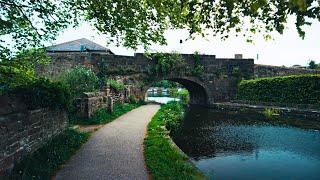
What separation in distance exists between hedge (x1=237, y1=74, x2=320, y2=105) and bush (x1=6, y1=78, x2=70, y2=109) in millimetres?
15214

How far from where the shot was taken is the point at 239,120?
1906 centimetres

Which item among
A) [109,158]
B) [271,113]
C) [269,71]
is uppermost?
[269,71]

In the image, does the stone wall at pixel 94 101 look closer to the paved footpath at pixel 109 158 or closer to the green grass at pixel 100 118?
the green grass at pixel 100 118

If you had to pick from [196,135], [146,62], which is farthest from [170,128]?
[146,62]

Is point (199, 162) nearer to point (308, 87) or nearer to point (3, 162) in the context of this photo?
point (3, 162)

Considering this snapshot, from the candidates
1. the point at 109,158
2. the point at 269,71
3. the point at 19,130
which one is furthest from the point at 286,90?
the point at 19,130

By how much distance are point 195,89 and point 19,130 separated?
88.7ft

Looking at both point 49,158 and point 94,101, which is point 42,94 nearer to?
point 49,158

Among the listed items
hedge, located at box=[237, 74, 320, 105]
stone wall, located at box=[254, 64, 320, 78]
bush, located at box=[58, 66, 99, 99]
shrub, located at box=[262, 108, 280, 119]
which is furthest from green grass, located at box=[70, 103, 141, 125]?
stone wall, located at box=[254, 64, 320, 78]

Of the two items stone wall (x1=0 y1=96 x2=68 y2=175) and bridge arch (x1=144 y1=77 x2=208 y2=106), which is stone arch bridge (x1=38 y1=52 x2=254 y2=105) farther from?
stone wall (x1=0 y1=96 x2=68 y2=175)

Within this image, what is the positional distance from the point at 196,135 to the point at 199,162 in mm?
4333

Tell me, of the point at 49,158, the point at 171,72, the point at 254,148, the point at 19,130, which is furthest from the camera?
the point at 171,72

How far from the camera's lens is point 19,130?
7.18 metres

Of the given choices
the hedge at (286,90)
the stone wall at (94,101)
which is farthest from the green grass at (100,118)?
the hedge at (286,90)
